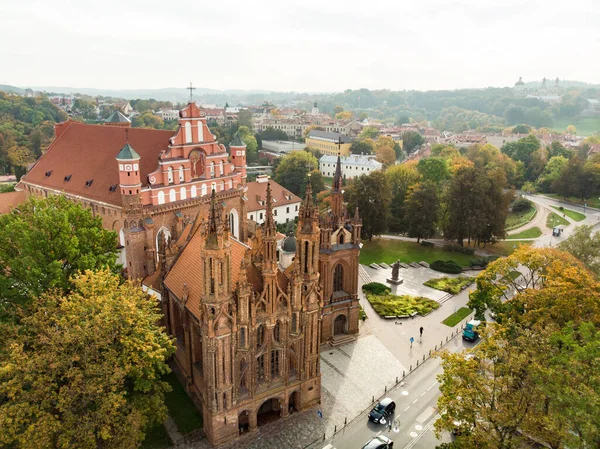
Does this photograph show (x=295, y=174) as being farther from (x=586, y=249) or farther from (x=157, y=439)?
(x=157, y=439)

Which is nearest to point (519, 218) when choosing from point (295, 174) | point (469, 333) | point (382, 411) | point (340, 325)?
point (295, 174)

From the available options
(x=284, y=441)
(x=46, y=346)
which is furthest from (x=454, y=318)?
(x=46, y=346)

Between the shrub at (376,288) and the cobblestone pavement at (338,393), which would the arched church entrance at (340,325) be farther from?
the shrub at (376,288)

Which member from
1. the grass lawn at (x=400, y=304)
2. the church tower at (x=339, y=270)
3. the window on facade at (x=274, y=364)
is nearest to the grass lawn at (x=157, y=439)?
the window on facade at (x=274, y=364)

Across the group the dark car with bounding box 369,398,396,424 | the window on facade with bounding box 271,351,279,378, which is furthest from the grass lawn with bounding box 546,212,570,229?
the window on facade with bounding box 271,351,279,378

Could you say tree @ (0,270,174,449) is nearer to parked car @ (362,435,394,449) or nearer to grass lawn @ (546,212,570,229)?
parked car @ (362,435,394,449)

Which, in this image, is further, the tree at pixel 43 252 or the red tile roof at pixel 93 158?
the red tile roof at pixel 93 158
